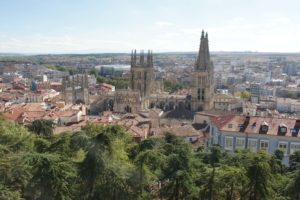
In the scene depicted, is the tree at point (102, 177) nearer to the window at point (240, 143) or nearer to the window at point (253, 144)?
the window at point (240, 143)

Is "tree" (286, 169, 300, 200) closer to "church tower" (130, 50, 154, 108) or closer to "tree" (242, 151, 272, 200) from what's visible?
"tree" (242, 151, 272, 200)

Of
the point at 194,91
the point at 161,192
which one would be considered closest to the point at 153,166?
the point at 161,192

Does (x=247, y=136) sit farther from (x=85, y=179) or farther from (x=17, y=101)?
(x=17, y=101)

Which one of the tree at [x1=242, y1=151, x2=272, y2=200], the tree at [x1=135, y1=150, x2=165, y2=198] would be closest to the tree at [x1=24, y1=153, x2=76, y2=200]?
the tree at [x1=135, y1=150, x2=165, y2=198]

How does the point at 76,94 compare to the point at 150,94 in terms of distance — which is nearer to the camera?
the point at 150,94

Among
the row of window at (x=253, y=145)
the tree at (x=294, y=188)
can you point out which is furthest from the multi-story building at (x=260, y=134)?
the tree at (x=294, y=188)

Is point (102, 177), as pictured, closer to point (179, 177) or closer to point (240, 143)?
point (179, 177)

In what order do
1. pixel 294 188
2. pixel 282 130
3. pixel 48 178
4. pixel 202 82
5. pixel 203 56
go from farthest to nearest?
pixel 202 82 → pixel 203 56 → pixel 282 130 → pixel 294 188 → pixel 48 178

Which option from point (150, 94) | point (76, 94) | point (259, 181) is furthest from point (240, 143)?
point (76, 94)
